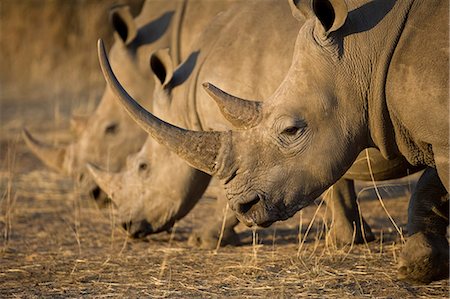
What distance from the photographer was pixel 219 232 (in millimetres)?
6633

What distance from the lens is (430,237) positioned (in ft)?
17.0

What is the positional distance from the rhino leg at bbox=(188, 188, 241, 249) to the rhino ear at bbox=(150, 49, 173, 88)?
0.82 m

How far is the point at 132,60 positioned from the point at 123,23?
306mm

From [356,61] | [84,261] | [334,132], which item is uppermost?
[356,61]

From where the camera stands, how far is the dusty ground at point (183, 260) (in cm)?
529

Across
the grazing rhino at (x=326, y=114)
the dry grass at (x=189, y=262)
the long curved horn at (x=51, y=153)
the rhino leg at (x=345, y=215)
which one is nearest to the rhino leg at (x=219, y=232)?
the dry grass at (x=189, y=262)

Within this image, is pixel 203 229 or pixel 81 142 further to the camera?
pixel 81 142

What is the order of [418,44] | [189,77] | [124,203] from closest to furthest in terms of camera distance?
1. [418,44]
2. [189,77]
3. [124,203]

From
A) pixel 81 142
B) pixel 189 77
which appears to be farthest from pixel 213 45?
pixel 81 142

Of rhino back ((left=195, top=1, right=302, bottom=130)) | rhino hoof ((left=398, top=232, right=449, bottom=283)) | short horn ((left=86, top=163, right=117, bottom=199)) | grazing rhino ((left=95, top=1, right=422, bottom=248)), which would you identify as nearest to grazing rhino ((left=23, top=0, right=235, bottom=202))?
short horn ((left=86, top=163, right=117, bottom=199))

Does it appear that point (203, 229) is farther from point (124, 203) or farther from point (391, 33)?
point (391, 33)

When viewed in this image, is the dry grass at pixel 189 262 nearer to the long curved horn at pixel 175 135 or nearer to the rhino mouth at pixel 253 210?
the rhino mouth at pixel 253 210

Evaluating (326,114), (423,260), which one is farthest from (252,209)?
(423,260)

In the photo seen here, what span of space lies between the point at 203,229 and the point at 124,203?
23.5 inches
